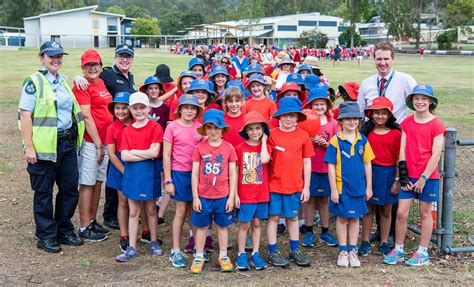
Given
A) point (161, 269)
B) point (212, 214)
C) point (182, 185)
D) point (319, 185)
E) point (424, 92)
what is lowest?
point (161, 269)

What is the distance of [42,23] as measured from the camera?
3179 inches

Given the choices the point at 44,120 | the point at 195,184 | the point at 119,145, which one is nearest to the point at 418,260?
the point at 195,184

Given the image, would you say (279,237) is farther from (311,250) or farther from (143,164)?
(143,164)

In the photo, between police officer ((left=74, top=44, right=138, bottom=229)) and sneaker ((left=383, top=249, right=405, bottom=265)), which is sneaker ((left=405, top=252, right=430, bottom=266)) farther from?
police officer ((left=74, top=44, right=138, bottom=229))

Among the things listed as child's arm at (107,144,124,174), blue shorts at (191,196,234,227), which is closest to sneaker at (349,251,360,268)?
blue shorts at (191,196,234,227)

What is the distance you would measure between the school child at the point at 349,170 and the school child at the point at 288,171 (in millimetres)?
264

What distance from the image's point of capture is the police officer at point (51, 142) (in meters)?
5.36

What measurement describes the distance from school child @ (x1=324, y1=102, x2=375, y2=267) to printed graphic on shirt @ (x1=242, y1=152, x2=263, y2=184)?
0.72m

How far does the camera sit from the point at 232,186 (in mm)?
5090

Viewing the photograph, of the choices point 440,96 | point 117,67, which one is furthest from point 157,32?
point 117,67

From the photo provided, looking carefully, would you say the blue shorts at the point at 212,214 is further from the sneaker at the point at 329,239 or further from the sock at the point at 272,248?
the sneaker at the point at 329,239

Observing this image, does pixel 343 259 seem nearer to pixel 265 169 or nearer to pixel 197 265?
pixel 265 169

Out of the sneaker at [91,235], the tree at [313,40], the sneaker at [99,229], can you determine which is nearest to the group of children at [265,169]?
the sneaker at [91,235]

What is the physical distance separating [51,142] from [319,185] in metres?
2.97
